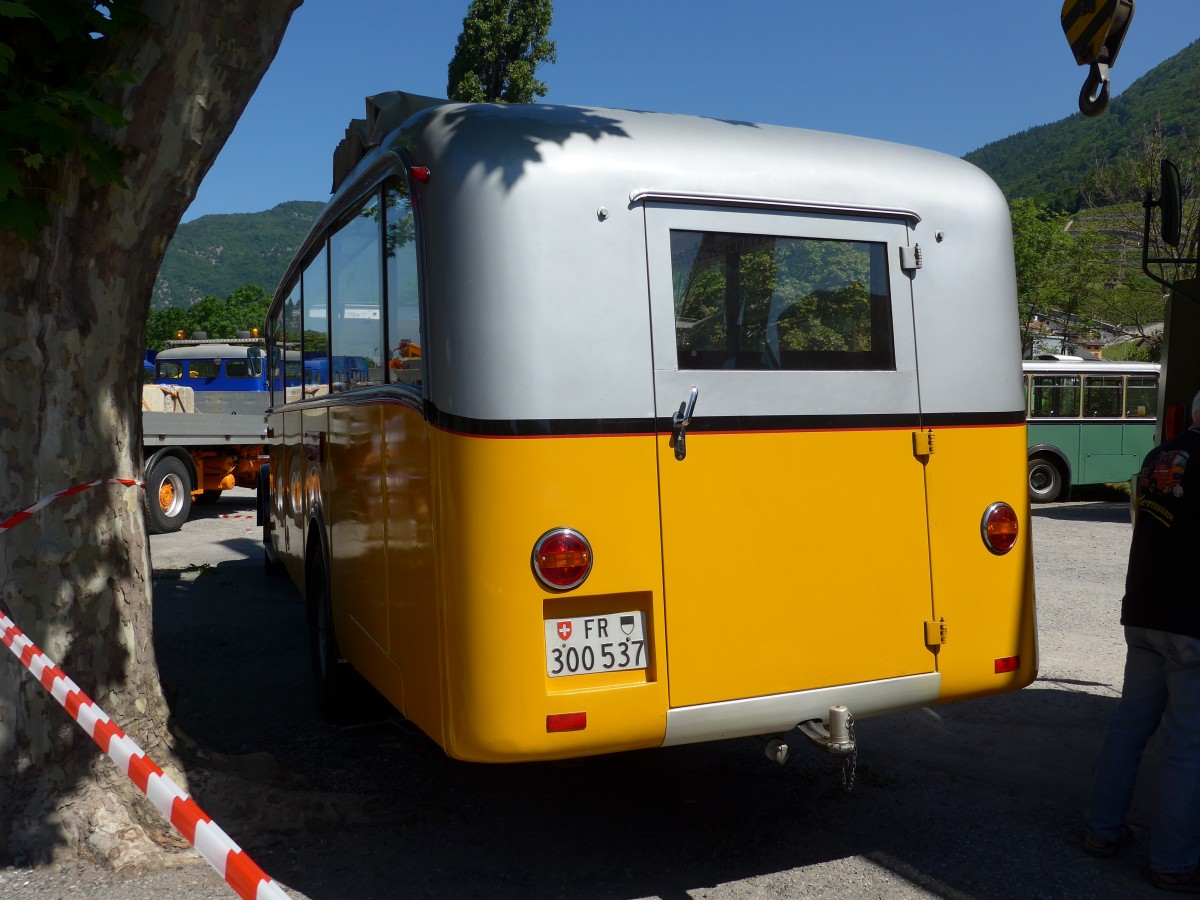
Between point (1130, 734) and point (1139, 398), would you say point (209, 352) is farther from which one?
point (1130, 734)

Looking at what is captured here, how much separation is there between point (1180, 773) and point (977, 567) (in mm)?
965

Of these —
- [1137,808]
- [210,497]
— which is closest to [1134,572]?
[1137,808]

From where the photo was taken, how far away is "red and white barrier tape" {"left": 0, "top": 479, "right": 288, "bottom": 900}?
2240mm

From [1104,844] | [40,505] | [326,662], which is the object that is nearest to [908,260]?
[1104,844]

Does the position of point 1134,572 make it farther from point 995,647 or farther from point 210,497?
point 210,497

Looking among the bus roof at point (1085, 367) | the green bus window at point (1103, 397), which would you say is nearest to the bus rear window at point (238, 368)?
the bus roof at point (1085, 367)

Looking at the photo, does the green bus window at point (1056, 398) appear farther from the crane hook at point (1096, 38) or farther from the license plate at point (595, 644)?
the license plate at point (595, 644)

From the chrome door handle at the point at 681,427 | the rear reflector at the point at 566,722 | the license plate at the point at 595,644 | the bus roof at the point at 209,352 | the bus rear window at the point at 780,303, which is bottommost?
the rear reflector at the point at 566,722

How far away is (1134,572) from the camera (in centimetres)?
414

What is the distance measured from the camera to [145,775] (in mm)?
2773

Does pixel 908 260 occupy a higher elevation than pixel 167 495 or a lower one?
higher

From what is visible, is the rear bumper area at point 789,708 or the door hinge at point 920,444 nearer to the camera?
the rear bumper area at point 789,708

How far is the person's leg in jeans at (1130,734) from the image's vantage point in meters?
4.13

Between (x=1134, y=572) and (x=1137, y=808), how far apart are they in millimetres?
1212
